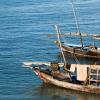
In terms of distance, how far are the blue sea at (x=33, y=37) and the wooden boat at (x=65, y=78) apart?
529 millimetres

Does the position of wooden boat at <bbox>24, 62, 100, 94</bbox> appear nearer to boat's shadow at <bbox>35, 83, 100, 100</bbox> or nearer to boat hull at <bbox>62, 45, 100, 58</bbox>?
boat's shadow at <bbox>35, 83, 100, 100</bbox>

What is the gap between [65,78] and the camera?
40.5 metres

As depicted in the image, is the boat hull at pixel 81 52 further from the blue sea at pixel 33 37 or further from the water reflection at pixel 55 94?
the water reflection at pixel 55 94

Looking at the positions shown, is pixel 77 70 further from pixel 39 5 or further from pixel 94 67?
pixel 39 5

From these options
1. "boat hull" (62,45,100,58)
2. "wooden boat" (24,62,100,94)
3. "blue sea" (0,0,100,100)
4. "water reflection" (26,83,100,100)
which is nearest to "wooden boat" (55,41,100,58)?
"boat hull" (62,45,100,58)

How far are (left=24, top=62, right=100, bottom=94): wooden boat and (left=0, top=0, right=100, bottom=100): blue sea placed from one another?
53 centimetres

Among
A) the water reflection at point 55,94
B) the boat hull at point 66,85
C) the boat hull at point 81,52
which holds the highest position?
the boat hull at point 81,52

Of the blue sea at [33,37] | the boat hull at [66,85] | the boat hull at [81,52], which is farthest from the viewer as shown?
the boat hull at [81,52]

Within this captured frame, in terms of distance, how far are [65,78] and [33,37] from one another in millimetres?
23103

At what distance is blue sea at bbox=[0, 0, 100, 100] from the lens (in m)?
41.0

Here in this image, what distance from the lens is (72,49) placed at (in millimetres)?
51375

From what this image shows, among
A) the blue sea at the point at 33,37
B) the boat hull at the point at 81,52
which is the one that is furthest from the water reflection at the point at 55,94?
the boat hull at the point at 81,52

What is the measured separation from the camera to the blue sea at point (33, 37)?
41031 mm

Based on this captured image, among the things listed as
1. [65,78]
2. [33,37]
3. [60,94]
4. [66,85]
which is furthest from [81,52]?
[33,37]
